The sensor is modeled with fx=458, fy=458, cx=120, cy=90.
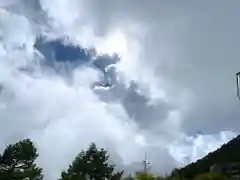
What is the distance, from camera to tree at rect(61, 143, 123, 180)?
61281mm

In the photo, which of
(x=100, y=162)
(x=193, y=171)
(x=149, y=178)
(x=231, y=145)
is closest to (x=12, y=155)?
(x=100, y=162)

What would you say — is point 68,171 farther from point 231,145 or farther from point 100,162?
point 231,145

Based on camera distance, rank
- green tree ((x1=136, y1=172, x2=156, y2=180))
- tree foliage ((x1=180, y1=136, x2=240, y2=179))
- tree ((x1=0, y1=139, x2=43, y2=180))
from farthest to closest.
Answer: tree foliage ((x1=180, y1=136, x2=240, y2=179)) → tree ((x1=0, y1=139, x2=43, y2=180)) → green tree ((x1=136, y1=172, x2=156, y2=180))

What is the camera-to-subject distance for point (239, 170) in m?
63.1

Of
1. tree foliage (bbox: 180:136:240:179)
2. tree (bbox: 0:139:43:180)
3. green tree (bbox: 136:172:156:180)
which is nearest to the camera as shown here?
green tree (bbox: 136:172:156:180)

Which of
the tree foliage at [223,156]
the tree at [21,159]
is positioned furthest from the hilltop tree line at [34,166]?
the tree foliage at [223,156]

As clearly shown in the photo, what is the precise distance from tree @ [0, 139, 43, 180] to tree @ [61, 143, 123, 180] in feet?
14.9

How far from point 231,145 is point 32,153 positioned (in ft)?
173

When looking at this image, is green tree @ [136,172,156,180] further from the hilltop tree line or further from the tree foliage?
the tree foliage

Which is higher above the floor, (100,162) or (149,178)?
(100,162)

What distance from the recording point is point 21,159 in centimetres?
6028

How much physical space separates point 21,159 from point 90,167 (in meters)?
9.17

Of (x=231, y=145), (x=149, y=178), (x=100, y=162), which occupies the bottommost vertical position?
(x=149, y=178)

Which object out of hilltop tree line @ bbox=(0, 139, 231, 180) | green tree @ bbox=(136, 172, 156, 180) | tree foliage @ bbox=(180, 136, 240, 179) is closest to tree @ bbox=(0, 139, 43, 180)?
hilltop tree line @ bbox=(0, 139, 231, 180)
